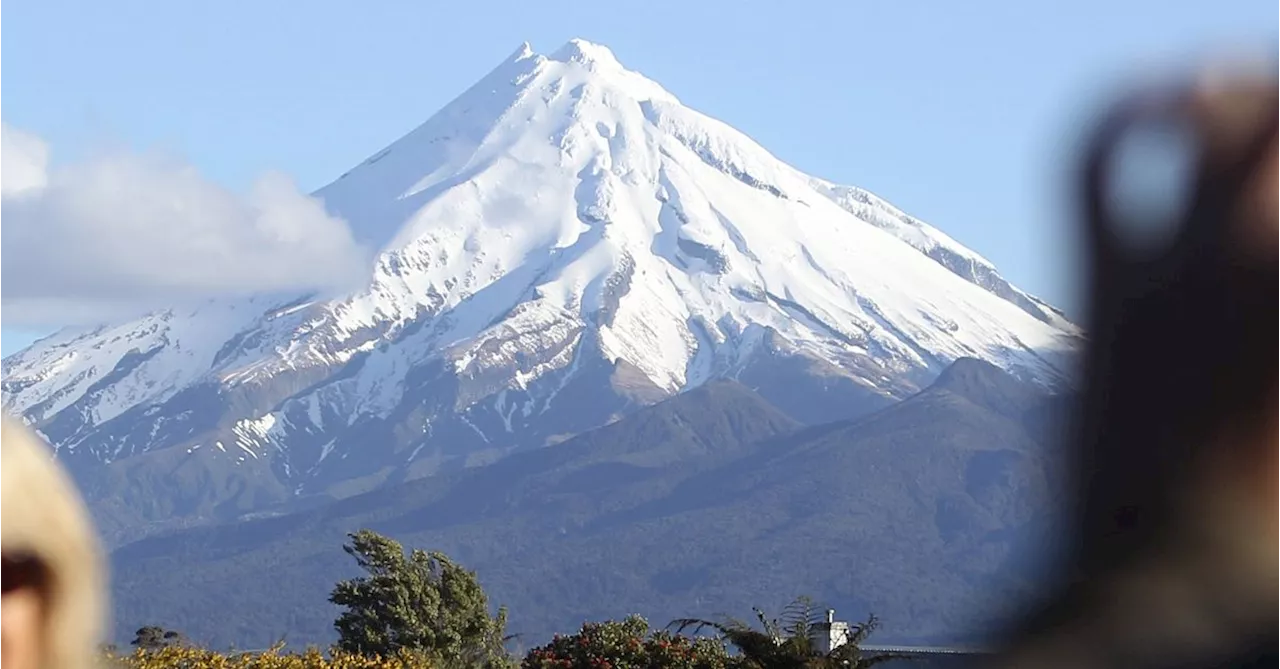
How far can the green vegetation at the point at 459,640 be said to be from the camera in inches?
679

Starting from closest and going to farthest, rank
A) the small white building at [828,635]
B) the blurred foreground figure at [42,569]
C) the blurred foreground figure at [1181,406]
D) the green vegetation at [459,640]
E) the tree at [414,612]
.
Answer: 1. the blurred foreground figure at [1181,406]
2. the blurred foreground figure at [42,569]
3. the green vegetation at [459,640]
4. the small white building at [828,635]
5. the tree at [414,612]

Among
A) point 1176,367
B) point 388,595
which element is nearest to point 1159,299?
point 1176,367

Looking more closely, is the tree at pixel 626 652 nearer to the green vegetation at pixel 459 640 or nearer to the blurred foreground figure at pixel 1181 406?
the green vegetation at pixel 459 640

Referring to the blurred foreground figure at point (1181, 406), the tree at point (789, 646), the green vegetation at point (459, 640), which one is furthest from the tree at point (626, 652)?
the blurred foreground figure at point (1181, 406)

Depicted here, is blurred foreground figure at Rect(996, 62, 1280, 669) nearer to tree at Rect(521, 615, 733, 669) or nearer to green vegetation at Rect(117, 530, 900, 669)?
green vegetation at Rect(117, 530, 900, 669)

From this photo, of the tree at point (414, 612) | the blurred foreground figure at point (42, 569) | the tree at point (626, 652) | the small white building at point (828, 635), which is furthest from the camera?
the tree at point (414, 612)

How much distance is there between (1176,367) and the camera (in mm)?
1130

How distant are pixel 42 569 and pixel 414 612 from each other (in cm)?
2750

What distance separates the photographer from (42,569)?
5.16 ft

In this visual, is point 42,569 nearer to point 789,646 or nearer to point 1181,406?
point 1181,406

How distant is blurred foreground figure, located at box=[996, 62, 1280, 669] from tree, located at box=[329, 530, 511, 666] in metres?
26.2

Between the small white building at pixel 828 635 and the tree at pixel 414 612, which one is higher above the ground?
the tree at pixel 414 612

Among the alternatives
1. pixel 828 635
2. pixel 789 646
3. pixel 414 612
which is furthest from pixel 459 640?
pixel 789 646

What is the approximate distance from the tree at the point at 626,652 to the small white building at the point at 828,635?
93 cm
